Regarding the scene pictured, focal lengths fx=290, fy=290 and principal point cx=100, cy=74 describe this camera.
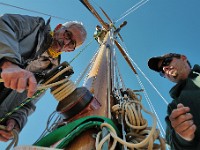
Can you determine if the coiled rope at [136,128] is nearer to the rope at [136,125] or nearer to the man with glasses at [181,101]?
the rope at [136,125]

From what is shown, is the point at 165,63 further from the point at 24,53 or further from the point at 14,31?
the point at 14,31

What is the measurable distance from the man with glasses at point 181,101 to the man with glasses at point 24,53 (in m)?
0.92

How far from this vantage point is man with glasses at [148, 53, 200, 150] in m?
1.83

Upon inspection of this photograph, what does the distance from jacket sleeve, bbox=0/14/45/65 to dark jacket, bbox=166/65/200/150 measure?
51.7 inches

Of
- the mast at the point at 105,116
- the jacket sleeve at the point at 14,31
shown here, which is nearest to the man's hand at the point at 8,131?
the mast at the point at 105,116

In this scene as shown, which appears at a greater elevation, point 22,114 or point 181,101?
point 22,114

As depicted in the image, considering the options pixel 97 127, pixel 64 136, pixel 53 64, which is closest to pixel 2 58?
pixel 64 136

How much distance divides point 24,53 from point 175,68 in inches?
62.6

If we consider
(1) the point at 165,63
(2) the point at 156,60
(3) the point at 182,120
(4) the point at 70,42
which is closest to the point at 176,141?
(3) the point at 182,120

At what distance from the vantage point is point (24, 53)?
2.35 m

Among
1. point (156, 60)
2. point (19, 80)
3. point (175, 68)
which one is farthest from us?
point (156, 60)

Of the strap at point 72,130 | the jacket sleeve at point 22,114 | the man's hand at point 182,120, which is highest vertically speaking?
the jacket sleeve at point 22,114

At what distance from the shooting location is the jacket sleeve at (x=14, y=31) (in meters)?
1.75

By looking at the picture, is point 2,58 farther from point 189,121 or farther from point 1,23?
point 189,121
